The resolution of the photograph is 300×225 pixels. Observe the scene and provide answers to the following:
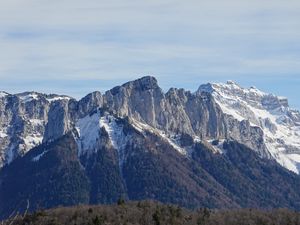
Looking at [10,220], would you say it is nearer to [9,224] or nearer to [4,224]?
[9,224]

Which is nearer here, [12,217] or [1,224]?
[12,217]

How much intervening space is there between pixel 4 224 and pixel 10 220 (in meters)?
4.12

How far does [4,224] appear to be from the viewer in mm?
26531

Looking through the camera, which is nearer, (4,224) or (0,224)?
(0,224)

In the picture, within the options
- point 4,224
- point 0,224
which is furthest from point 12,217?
point 4,224

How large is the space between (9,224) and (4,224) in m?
4.08

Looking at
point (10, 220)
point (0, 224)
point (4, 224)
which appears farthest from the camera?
point (4, 224)

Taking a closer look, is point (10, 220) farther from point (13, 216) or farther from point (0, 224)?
point (0, 224)

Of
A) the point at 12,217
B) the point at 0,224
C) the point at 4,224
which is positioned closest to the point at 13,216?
the point at 12,217

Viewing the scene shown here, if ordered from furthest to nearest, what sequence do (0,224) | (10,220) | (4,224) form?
(4,224), (0,224), (10,220)

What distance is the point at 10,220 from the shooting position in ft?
74.1

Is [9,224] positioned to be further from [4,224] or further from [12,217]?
[4,224]

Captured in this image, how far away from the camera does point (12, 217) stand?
74.9 ft

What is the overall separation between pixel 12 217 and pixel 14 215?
0.36m
